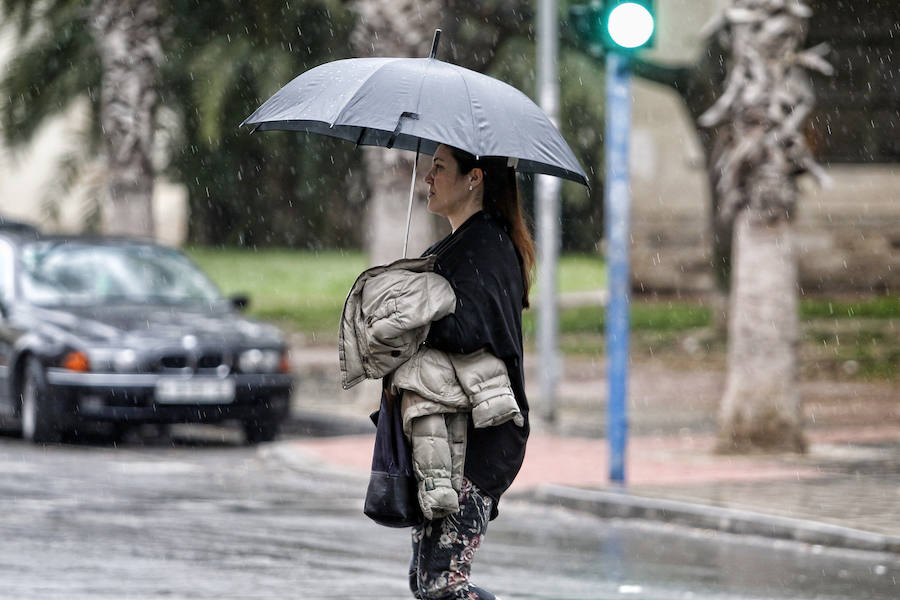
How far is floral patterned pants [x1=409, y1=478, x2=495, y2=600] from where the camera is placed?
4.54m

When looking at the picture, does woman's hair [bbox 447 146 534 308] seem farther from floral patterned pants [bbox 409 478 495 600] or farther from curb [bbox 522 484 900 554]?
curb [bbox 522 484 900 554]

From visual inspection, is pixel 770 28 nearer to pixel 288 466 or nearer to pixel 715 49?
pixel 288 466

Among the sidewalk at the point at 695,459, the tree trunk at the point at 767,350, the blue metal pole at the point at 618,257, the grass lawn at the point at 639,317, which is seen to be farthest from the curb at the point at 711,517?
the grass lawn at the point at 639,317

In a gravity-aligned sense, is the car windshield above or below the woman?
above

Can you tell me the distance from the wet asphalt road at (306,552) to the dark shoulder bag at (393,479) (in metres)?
2.43

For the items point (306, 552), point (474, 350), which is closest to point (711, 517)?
point (306, 552)

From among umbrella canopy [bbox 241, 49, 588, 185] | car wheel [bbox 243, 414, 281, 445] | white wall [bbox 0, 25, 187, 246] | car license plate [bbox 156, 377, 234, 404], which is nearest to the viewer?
umbrella canopy [bbox 241, 49, 588, 185]

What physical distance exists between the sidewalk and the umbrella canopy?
4169mm

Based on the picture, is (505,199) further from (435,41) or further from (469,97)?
(435,41)

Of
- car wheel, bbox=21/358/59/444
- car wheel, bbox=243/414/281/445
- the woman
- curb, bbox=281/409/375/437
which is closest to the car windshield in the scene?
car wheel, bbox=21/358/59/444

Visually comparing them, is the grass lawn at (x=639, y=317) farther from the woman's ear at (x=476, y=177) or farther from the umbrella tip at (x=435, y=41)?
the woman's ear at (x=476, y=177)

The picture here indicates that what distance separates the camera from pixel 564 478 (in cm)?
1111

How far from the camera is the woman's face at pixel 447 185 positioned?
479 cm

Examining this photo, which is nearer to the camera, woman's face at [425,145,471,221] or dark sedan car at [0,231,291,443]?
woman's face at [425,145,471,221]
